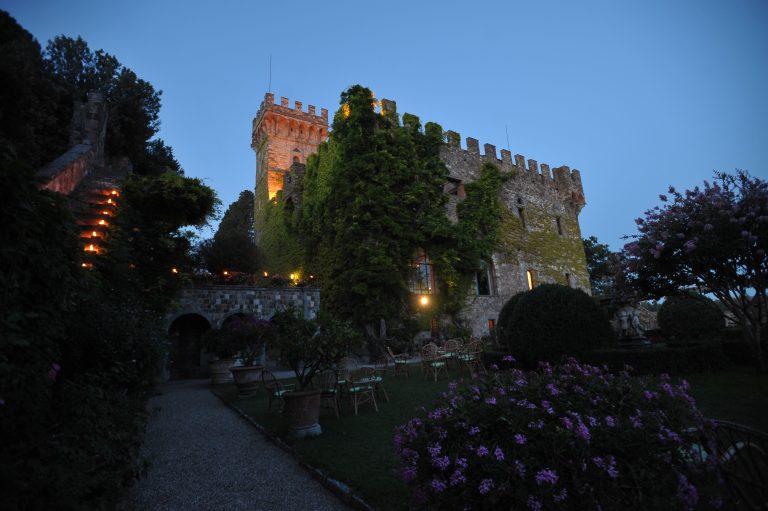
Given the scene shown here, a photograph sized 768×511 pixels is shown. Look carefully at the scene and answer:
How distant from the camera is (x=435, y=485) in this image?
2.11 metres

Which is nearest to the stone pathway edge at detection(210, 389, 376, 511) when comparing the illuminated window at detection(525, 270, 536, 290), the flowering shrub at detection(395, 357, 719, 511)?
the flowering shrub at detection(395, 357, 719, 511)

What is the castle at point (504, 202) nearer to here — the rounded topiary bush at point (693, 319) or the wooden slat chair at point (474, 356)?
the wooden slat chair at point (474, 356)

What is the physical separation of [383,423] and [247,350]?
7.36 metres

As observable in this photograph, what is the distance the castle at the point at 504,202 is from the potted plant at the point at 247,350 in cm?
705

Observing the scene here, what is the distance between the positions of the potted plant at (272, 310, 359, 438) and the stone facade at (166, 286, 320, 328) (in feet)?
22.0

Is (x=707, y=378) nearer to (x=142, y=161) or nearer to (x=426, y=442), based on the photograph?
(x=426, y=442)

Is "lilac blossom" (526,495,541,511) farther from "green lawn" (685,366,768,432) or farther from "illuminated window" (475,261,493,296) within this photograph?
"illuminated window" (475,261,493,296)

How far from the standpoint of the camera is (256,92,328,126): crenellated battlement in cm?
2781

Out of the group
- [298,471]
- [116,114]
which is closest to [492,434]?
[298,471]

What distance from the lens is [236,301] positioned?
13.8 m

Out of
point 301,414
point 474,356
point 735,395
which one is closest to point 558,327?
point 474,356

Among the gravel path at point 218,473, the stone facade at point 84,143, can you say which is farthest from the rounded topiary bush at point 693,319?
the stone facade at point 84,143

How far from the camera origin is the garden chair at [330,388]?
654 centimetres

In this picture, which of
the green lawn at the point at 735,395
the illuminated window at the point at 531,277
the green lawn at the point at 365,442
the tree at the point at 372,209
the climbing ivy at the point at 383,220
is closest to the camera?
the green lawn at the point at 365,442
